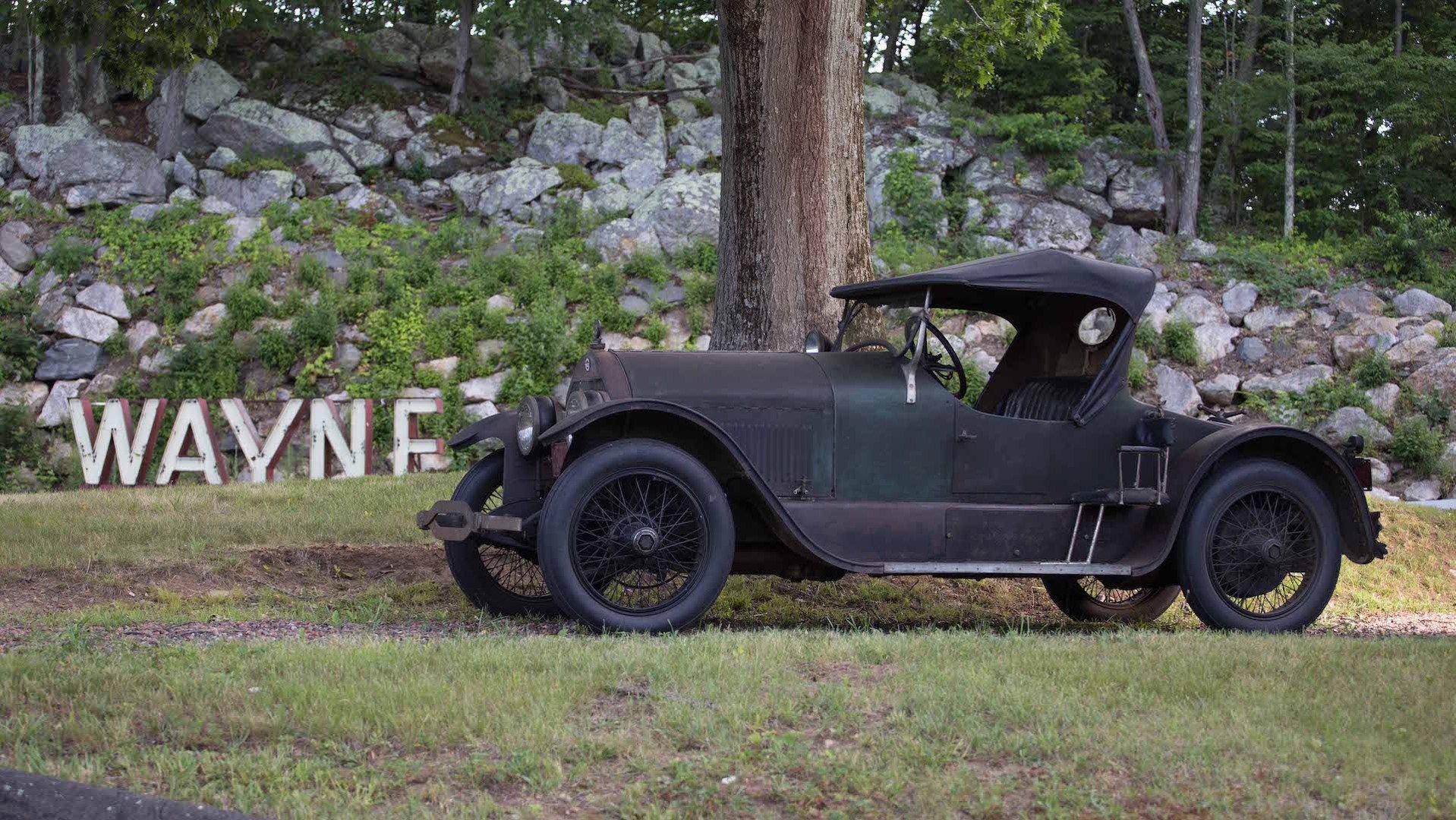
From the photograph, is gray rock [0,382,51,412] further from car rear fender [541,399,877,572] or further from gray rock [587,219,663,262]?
car rear fender [541,399,877,572]

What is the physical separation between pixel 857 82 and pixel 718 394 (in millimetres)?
4159

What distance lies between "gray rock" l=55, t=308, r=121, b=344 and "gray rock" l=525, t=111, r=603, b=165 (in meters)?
6.35

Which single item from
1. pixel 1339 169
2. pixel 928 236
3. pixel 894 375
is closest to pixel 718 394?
pixel 894 375

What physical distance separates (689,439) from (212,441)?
8.34 m

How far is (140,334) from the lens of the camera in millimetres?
15766

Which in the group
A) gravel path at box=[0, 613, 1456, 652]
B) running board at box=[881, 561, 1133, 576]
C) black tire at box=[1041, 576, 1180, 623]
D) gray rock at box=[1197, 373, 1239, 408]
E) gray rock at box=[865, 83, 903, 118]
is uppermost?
gray rock at box=[865, 83, 903, 118]

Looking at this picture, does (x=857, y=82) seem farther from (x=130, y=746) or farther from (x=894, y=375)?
(x=130, y=746)

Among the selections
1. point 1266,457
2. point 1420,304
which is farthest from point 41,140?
point 1420,304

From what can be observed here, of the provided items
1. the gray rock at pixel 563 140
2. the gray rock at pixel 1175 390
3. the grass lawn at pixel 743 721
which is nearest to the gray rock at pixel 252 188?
the gray rock at pixel 563 140

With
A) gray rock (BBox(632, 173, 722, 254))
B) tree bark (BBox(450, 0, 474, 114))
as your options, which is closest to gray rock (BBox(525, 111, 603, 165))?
tree bark (BBox(450, 0, 474, 114))

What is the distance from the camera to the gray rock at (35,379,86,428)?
14914 mm

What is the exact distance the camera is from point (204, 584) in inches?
314

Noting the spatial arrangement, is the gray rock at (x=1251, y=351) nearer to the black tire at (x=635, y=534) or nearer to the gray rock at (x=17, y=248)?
the black tire at (x=635, y=534)

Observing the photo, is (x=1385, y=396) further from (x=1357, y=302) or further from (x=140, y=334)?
(x=140, y=334)
